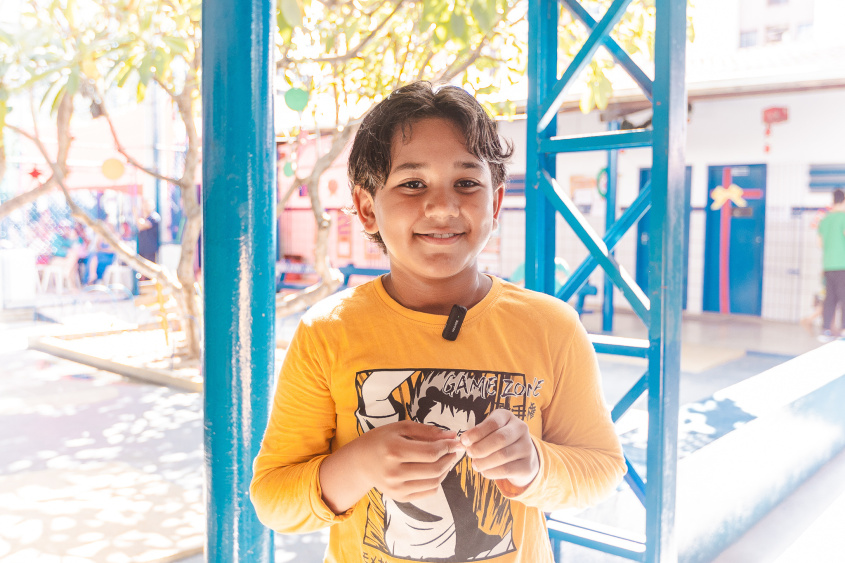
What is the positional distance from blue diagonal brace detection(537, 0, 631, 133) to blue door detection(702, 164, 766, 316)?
414 inches

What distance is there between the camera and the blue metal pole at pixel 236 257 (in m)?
1.96

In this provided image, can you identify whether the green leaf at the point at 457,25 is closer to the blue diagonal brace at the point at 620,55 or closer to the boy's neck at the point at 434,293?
the blue diagonal brace at the point at 620,55

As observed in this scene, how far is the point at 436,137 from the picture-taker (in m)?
1.22

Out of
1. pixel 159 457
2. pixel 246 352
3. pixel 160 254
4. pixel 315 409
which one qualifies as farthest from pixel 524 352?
pixel 160 254

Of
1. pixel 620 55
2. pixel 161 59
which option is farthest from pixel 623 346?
pixel 161 59

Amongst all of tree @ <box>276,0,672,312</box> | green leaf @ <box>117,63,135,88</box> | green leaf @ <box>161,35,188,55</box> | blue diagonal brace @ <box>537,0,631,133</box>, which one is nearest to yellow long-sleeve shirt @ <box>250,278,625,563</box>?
blue diagonal brace @ <box>537,0,631,133</box>

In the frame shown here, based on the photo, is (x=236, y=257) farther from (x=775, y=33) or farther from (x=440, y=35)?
(x=775, y=33)

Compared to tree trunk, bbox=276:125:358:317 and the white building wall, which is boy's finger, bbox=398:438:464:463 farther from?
the white building wall

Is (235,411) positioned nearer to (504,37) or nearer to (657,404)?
(657,404)

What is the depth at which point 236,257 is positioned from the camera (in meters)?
2.00

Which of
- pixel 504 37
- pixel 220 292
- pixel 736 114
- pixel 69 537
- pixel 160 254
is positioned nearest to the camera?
pixel 220 292

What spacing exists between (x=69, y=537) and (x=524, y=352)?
12.0 feet

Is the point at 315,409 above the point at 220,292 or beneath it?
beneath

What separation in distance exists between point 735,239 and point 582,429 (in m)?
12.2
